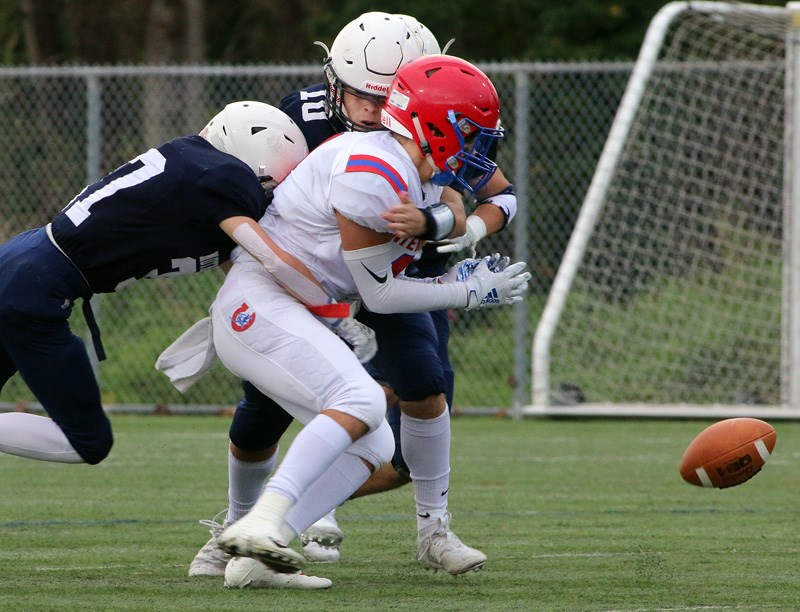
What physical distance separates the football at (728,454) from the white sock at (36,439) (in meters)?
2.07

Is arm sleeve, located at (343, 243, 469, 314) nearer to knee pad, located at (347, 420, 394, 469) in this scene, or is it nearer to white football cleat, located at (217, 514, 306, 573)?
knee pad, located at (347, 420, 394, 469)

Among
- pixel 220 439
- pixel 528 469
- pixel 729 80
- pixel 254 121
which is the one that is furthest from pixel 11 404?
pixel 254 121

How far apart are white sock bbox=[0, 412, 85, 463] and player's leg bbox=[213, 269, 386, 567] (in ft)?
1.88

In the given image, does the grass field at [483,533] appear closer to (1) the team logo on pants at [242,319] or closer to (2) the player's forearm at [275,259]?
(1) the team logo on pants at [242,319]

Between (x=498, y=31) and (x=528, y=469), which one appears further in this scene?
(x=498, y=31)

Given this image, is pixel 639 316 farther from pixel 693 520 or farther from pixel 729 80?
pixel 693 520

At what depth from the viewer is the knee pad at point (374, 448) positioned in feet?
13.9

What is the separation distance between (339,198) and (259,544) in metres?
0.97

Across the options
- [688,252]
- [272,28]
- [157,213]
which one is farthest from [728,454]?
[272,28]

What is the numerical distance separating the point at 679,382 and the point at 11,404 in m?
4.64

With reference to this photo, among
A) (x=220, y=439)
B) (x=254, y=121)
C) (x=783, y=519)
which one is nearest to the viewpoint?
(x=254, y=121)

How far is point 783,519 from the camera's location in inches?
232

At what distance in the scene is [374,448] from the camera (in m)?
4.25

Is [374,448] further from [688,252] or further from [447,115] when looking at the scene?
[688,252]
